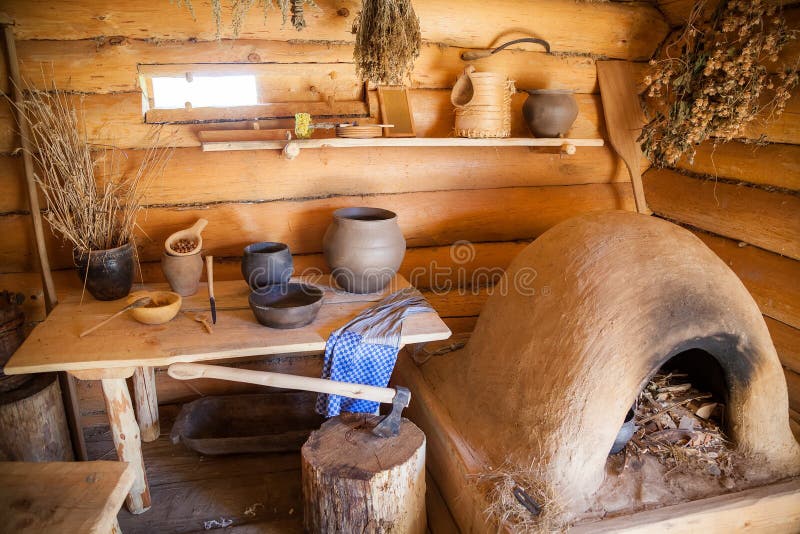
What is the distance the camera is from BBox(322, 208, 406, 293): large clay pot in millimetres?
2273

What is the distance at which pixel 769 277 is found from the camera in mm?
2480

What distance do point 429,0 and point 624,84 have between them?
4.10 ft

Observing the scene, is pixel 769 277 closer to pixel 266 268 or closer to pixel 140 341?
pixel 266 268

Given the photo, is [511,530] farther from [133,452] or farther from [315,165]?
[315,165]

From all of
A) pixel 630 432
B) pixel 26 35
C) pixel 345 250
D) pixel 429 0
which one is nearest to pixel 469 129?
pixel 429 0

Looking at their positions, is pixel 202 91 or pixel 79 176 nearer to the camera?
pixel 79 176

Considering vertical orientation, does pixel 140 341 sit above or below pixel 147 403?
above

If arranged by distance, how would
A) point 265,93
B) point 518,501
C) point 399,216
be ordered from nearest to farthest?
point 518,501, point 265,93, point 399,216

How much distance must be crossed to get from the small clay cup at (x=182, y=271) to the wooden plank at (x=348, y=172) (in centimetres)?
40

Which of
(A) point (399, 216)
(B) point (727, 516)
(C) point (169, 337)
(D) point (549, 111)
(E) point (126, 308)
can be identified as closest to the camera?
(B) point (727, 516)

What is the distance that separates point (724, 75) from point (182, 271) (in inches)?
102

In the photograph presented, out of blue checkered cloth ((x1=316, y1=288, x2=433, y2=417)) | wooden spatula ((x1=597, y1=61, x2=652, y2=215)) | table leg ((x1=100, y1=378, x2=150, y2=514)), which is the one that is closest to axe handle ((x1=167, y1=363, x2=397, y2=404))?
blue checkered cloth ((x1=316, y1=288, x2=433, y2=417))

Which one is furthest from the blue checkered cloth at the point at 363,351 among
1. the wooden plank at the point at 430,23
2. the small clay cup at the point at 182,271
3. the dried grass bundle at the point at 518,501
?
the wooden plank at the point at 430,23

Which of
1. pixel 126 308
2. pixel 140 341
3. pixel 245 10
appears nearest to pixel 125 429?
pixel 140 341
